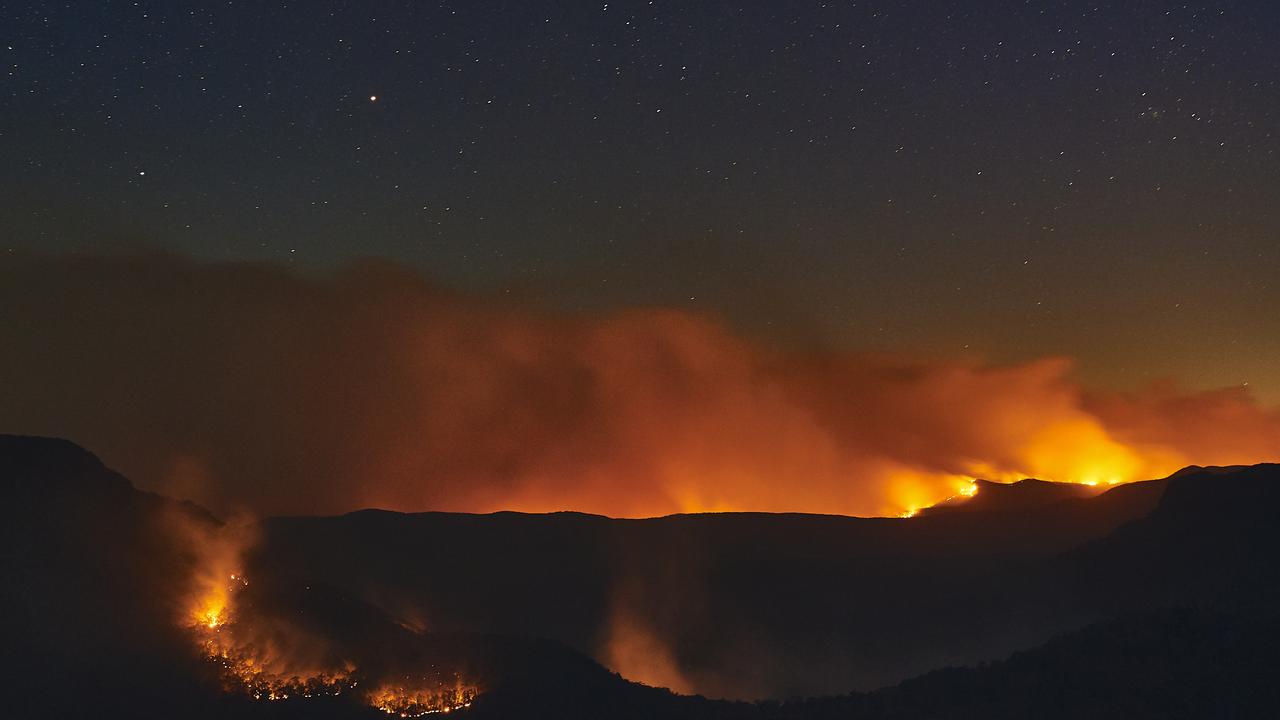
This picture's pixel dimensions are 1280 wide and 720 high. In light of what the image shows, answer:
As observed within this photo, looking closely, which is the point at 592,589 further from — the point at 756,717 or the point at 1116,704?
the point at 1116,704

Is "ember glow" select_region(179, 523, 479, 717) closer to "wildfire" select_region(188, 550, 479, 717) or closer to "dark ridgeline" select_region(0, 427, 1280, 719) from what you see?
"wildfire" select_region(188, 550, 479, 717)

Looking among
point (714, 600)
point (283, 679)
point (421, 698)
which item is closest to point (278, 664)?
point (283, 679)

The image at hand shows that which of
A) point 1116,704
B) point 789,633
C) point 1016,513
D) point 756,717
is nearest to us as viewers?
point 1116,704

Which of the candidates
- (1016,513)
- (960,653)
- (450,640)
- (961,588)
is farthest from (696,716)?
(1016,513)

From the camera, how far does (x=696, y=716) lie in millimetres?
27844

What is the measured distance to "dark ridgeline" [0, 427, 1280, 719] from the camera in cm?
2608

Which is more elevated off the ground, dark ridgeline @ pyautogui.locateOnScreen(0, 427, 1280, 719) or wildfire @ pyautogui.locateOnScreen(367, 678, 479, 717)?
dark ridgeline @ pyautogui.locateOnScreen(0, 427, 1280, 719)

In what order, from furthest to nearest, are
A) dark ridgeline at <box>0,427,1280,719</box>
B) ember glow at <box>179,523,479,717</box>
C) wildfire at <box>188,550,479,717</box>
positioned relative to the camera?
1. ember glow at <box>179,523,479,717</box>
2. wildfire at <box>188,550,479,717</box>
3. dark ridgeline at <box>0,427,1280,719</box>

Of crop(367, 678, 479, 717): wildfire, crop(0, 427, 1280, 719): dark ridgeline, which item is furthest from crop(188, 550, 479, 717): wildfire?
crop(0, 427, 1280, 719): dark ridgeline

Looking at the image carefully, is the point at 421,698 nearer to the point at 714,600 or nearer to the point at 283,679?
the point at 283,679

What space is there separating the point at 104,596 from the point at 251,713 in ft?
22.7

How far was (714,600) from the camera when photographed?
44969 millimetres

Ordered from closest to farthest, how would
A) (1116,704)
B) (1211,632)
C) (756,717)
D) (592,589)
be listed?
(1116,704) → (1211,632) → (756,717) → (592,589)

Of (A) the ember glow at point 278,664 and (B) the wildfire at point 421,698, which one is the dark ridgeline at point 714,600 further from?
(B) the wildfire at point 421,698
